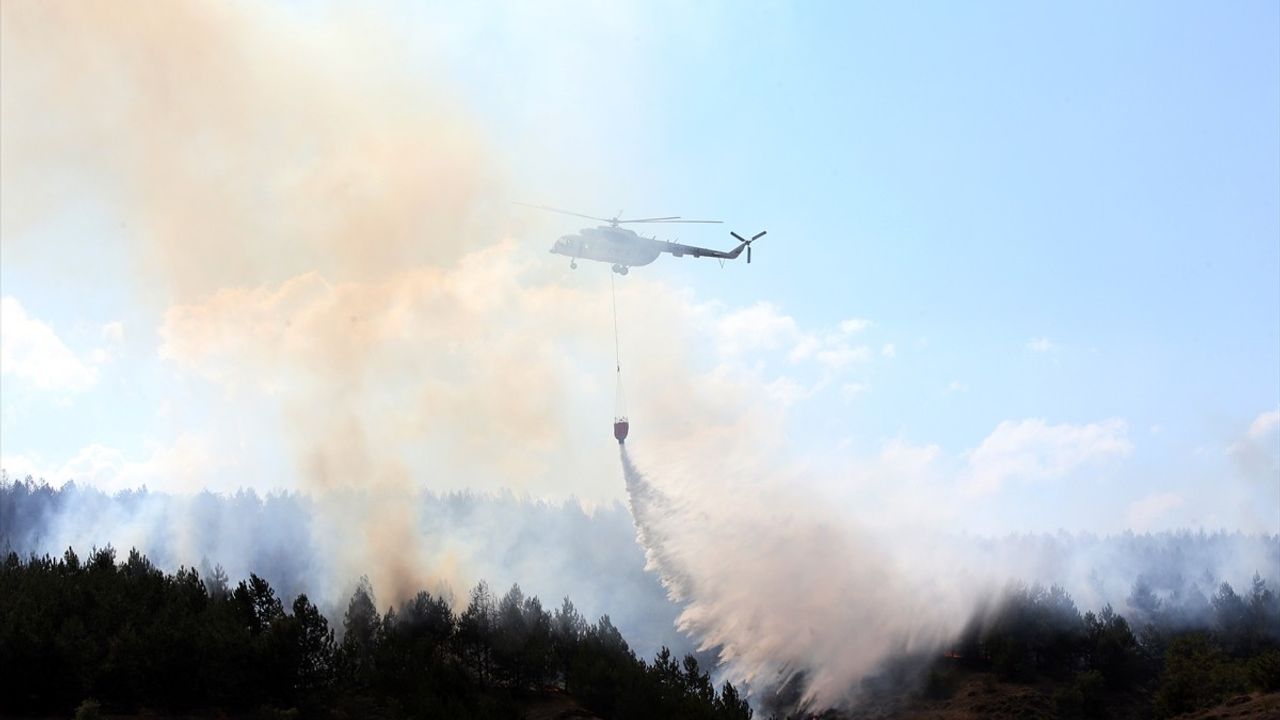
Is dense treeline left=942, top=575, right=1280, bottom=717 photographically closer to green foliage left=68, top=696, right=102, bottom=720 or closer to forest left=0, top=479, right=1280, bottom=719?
forest left=0, top=479, right=1280, bottom=719

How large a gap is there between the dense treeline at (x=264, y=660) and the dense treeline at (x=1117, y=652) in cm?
3807

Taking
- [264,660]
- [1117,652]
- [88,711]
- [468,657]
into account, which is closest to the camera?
[88,711]

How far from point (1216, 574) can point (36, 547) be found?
189833mm

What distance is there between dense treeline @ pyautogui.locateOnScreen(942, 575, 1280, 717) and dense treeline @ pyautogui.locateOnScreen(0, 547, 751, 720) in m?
38.1

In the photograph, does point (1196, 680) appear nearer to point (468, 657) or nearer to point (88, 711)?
point (468, 657)

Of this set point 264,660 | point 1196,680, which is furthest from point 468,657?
point 1196,680

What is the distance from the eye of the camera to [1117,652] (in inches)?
4048

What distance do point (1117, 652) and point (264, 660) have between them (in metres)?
75.1

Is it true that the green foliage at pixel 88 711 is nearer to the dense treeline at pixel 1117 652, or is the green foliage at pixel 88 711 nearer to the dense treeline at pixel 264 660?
the dense treeline at pixel 264 660

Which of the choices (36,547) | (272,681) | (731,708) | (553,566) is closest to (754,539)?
(731,708)

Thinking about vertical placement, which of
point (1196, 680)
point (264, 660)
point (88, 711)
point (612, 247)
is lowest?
point (1196, 680)

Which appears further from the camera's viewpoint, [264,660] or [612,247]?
[612,247]

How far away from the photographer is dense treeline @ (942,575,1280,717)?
89750mm

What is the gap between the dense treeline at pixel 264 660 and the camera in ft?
203
